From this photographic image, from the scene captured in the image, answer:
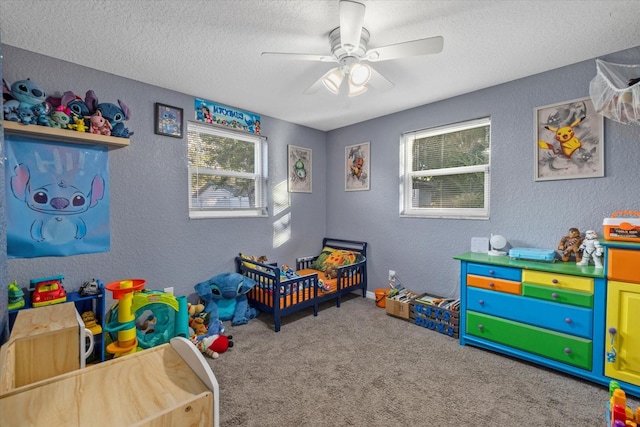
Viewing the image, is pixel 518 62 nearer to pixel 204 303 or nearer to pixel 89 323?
pixel 204 303

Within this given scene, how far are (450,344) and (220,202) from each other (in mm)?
2760

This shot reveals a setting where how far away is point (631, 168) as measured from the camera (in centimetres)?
211

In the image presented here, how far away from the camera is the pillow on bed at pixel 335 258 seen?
378 centimetres

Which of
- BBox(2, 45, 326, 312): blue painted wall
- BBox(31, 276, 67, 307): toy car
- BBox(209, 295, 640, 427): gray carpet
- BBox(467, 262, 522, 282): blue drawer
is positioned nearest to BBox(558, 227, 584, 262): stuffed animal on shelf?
BBox(467, 262, 522, 282): blue drawer

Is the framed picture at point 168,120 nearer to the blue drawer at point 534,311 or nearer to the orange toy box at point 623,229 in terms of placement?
the blue drawer at point 534,311

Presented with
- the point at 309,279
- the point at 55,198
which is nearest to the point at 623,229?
the point at 309,279

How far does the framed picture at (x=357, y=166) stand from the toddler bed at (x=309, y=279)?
808 millimetres

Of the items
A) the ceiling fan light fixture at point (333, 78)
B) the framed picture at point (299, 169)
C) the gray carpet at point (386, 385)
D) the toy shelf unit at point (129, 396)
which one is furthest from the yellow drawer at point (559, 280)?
the framed picture at point (299, 169)

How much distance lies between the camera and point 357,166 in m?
3.97

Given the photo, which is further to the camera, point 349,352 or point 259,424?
point 349,352

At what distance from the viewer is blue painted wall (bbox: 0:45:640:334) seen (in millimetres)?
2199

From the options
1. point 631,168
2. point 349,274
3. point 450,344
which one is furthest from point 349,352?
point 631,168

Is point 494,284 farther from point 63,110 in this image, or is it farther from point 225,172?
point 63,110

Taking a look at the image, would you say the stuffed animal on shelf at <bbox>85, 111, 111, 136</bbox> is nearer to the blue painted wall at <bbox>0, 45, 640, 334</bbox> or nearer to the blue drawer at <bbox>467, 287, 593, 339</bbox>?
the blue painted wall at <bbox>0, 45, 640, 334</bbox>
